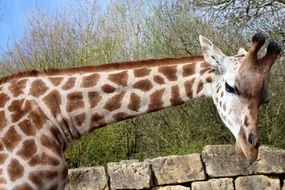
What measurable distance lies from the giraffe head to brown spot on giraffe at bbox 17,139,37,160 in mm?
1256

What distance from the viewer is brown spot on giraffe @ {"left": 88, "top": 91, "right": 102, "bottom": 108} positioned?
473 centimetres

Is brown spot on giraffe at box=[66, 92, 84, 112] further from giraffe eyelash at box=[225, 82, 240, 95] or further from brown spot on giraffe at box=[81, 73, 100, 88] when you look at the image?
giraffe eyelash at box=[225, 82, 240, 95]

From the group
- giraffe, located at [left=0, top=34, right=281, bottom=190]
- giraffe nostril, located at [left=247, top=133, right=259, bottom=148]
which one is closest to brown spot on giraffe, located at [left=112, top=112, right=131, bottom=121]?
giraffe, located at [left=0, top=34, right=281, bottom=190]

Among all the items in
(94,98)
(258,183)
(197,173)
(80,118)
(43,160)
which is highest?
(94,98)

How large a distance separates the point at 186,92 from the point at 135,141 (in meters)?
8.52

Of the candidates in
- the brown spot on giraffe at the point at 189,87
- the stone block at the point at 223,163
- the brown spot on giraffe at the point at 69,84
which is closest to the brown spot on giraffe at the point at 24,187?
the brown spot on giraffe at the point at 69,84

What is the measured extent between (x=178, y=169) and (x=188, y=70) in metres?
5.27

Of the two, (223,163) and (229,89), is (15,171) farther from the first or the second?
(223,163)

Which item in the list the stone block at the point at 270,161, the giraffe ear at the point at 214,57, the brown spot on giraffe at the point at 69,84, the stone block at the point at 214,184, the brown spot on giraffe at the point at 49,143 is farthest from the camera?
the stone block at the point at 214,184

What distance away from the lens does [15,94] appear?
15.5ft

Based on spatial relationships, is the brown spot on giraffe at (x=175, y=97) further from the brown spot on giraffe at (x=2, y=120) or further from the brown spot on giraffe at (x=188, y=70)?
Answer: the brown spot on giraffe at (x=2, y=120)

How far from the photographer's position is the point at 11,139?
4559 millimetres

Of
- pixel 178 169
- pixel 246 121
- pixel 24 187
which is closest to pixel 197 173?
pixel 178 169

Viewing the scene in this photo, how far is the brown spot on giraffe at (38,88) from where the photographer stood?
15.4 ft
